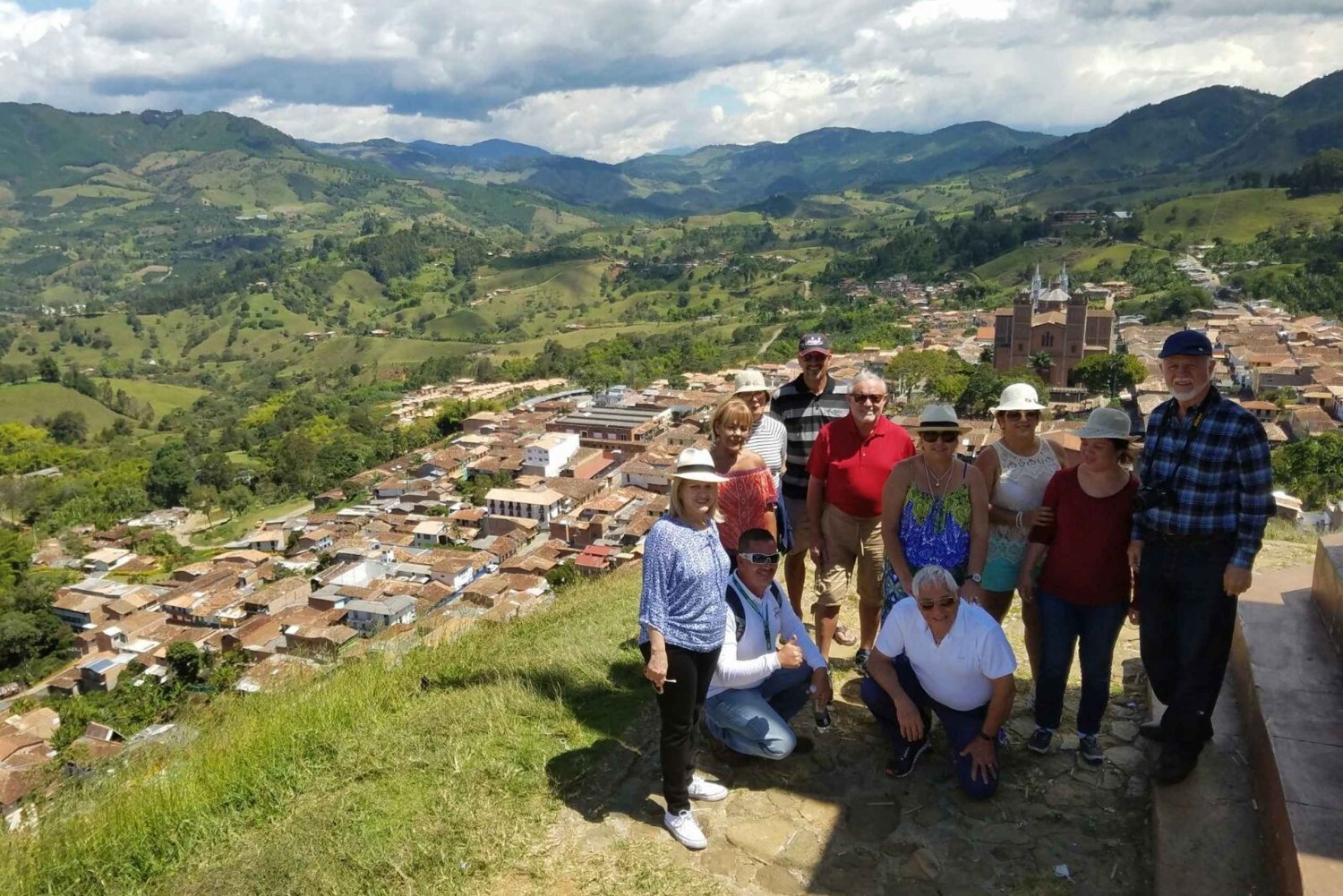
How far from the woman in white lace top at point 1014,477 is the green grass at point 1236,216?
76.1 meters

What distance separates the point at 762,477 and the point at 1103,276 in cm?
6816

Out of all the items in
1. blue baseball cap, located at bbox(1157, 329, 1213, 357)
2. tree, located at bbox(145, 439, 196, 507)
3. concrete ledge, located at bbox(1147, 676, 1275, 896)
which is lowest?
tree, located at bbox(145, 439, 196, 507)

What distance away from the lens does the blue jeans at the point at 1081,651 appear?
3.01 metres

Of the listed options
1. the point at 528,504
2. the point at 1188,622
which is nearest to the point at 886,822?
the point at 1188,622

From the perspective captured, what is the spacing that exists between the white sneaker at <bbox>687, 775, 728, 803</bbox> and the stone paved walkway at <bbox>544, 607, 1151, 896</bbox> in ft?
0.10

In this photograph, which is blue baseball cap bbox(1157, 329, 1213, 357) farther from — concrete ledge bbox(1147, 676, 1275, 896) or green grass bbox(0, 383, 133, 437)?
green grass bbox(0, 383, 133, 437)

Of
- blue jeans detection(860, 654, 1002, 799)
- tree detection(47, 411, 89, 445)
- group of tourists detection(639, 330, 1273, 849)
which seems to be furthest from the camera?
tree detection(47, 411, 89, 445)

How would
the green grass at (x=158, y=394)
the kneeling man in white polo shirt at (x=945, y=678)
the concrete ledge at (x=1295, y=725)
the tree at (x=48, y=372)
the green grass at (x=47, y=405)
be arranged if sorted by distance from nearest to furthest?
the concrete ledge at (x=1295, y=725) < the kneeling man in white polo shirt at (x=945, y=678) < the green grass at (x=47, y=405) < the green grass at (x=158, y=394) < the tree at (x=48, y=372)

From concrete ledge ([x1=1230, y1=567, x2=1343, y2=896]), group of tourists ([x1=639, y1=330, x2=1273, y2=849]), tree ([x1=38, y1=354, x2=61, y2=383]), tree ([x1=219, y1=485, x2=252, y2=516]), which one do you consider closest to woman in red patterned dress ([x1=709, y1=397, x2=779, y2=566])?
group of tourists ([x1=639, y1=330, x2=1273, y2=849])

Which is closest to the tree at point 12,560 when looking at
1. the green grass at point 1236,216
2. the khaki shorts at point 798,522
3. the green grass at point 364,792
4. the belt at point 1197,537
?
the green grass at point 364,792

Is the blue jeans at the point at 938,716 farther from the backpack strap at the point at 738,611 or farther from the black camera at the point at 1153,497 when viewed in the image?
the black camera at the point at 1153,497

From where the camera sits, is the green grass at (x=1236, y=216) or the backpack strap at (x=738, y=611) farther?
the green grass at (x=1236, y=216)

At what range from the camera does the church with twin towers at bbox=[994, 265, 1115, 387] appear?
119 ft

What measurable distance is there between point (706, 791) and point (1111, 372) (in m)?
34.1
